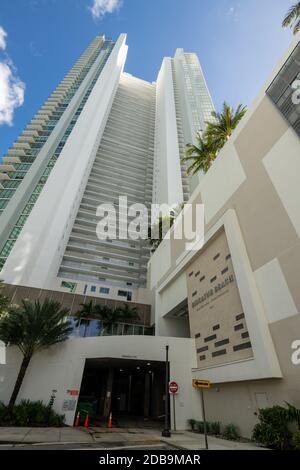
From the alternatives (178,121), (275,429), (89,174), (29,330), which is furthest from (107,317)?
(178,121)

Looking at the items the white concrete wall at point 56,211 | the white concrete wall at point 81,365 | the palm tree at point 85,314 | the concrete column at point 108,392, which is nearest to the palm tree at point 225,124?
the white concrete wall at point 81,365

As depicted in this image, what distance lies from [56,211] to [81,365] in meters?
34.6

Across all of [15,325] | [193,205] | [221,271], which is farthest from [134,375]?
[193,205]

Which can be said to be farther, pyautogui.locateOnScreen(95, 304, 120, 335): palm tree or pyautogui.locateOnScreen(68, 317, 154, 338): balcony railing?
pyautogui.locateOnScreen(95, 304, 120, 335): palm tree

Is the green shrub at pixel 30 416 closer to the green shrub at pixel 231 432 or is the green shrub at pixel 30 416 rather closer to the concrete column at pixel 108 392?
the concrete column at pixel 108 392

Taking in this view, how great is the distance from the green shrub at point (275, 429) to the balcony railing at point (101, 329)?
17.5 metres

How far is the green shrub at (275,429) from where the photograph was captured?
32.2ft

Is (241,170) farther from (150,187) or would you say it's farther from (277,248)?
(150,187)

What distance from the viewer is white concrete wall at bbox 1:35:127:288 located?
3691cm

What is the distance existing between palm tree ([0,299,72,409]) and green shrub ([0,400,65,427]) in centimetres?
188

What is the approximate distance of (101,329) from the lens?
2669cm

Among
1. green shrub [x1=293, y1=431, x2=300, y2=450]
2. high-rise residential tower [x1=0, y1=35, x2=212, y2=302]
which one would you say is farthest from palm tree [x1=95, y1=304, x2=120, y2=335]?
green shrub [x1=293, y1=431, x2=300, y2=450]

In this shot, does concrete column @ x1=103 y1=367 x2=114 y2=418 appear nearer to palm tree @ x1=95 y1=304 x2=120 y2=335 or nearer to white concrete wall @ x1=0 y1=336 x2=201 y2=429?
palm tree @ x1=95 y1=304 x2=120 y2=335

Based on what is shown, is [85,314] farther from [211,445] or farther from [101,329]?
[211,445]
